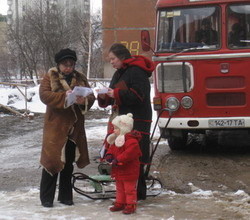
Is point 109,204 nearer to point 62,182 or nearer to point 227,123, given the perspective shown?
point 62,182

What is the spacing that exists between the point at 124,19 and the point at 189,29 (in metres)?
29.7

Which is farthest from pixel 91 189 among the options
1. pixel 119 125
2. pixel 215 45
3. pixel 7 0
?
pixel 7 0

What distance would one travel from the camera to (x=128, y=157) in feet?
16.3

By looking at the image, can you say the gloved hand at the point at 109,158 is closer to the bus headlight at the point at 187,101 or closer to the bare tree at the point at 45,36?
the bus headlight at the point at 187,101

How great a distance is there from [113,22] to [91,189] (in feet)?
102

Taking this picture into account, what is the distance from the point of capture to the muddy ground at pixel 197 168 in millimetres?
6679

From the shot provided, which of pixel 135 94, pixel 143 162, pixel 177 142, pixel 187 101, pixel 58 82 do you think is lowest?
pixel 177 142

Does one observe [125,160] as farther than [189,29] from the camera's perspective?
No

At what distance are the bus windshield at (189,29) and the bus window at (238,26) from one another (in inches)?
8.2

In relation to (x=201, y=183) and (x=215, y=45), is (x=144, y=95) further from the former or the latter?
(x=215, y=45)

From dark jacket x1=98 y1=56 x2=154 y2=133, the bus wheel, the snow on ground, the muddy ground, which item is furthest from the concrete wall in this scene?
dark jacket x1=98 y1=56 x2=154 y2=133

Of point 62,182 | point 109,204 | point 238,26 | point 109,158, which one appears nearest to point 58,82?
point 109,158

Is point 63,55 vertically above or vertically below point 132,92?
above

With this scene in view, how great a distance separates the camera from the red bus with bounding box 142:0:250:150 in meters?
8.23
